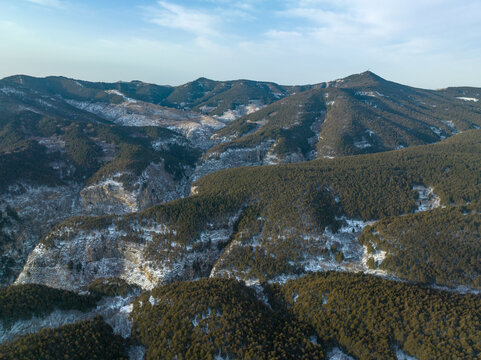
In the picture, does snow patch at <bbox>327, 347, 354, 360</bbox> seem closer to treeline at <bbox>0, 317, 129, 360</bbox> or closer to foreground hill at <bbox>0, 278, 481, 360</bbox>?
foreground hill at <bbox>0, 278, 481, 360</bbox>

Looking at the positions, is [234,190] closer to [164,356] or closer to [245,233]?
[245,233]

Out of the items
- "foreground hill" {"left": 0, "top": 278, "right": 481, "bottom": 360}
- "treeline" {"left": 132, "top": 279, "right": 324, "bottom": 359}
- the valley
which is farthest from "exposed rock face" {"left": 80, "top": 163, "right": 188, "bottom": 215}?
"foreground hill" {"left": 0, "top": 278, "right": 481, "bottom": 360}

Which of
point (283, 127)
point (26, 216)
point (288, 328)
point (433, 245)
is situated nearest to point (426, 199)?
point (433, 245)

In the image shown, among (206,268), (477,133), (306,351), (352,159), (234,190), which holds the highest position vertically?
(477,133)

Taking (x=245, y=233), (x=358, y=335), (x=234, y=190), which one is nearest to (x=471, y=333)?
(x=358, y=335)

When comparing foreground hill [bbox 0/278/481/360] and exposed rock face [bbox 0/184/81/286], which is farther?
exposed rock face [bbox 0/184/81/286]
